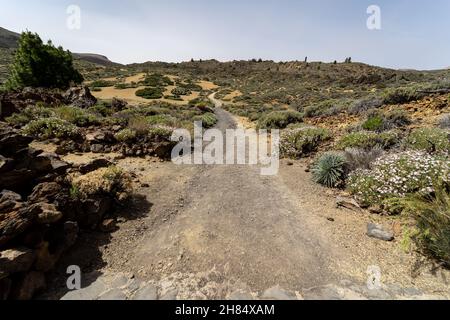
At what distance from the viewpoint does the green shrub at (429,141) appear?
23.2 feet

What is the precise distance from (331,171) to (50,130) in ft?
33.6

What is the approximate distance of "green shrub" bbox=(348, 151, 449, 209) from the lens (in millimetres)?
5500

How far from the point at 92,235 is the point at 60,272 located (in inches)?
39.2

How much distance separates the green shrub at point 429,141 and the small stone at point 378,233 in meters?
3.63

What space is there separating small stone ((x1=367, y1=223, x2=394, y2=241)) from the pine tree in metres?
26.5

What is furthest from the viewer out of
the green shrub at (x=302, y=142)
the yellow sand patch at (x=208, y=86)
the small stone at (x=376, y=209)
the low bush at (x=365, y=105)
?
the yellow sand patch at (x=208, y=86)

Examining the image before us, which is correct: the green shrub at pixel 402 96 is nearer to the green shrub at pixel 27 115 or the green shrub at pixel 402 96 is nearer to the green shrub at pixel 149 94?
the green shrub at pixel 27 115

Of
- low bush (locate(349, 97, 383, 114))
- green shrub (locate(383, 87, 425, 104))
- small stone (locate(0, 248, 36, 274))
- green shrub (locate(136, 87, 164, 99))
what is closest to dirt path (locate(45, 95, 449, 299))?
small stone (locate(0, 248, 36, 274))

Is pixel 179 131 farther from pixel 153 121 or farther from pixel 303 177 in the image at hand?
pixel 303 177

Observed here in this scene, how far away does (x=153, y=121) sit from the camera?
13094mm

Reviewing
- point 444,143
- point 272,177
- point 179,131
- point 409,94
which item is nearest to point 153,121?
point 179,131

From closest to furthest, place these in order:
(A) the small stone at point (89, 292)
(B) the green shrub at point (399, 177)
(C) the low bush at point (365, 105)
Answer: (A) the small stone at point (89, 292), (B) the green shrub at point (399, 177), (C) the low bush at point (365, 105)

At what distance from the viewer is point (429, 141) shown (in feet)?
23.8

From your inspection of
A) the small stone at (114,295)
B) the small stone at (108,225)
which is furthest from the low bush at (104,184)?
the small stone at (114,295)
